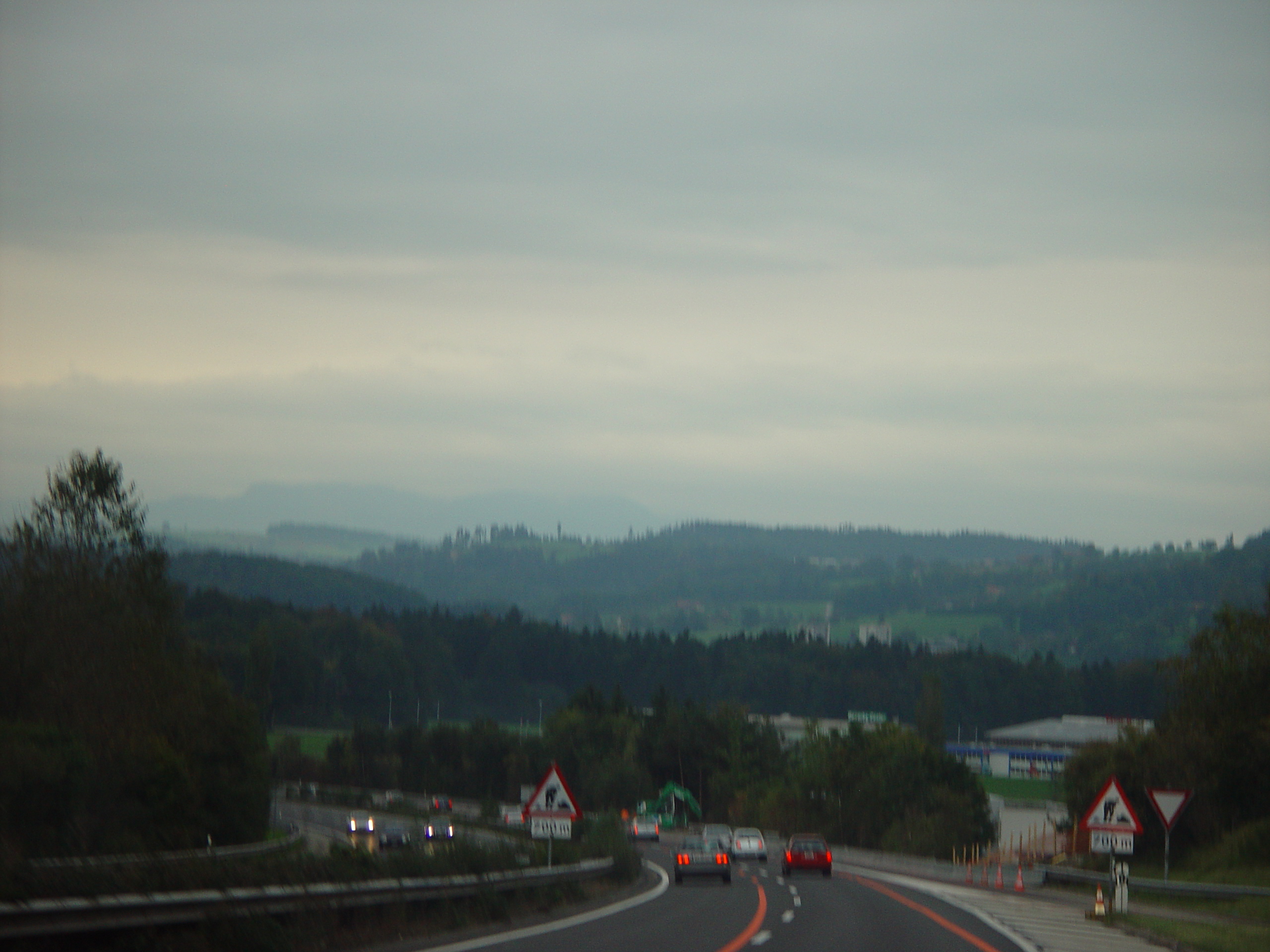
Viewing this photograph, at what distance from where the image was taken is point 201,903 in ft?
40.1

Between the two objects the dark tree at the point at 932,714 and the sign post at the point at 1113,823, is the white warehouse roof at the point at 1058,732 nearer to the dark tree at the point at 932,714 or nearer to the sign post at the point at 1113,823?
the dark tree at the point at 932,714

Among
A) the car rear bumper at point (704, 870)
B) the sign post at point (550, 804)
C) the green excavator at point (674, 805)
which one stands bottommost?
the green excavator at point (674, 805)

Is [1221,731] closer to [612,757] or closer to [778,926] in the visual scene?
[778,926]

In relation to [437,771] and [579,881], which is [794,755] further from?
[579,881]

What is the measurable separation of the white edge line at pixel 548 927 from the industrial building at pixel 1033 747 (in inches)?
5539

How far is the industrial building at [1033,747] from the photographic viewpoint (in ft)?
544

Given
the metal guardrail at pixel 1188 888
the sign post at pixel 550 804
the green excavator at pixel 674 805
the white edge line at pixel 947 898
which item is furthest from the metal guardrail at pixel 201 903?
the green excavator at pixel 674 805

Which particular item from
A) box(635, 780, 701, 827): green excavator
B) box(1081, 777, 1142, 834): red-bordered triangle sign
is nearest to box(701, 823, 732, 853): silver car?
box(1081, 777, 1142, 834): red-bordered triangle sign

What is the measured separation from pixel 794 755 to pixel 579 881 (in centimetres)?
12761

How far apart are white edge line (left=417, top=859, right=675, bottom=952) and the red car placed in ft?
42.4

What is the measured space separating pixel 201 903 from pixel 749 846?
46435 millimetres

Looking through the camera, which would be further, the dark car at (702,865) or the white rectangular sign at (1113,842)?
the dark car at (702,865)

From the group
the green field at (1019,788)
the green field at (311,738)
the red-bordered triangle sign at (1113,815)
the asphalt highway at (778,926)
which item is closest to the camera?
the asphalt highway at (778,926)

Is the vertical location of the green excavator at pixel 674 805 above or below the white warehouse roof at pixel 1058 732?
below
